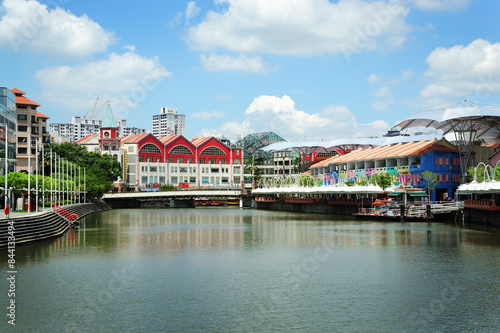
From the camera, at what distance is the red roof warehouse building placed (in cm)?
15562

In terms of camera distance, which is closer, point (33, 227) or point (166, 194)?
point (33, 227)

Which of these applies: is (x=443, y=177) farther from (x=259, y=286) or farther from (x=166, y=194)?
(x=259, y=286)

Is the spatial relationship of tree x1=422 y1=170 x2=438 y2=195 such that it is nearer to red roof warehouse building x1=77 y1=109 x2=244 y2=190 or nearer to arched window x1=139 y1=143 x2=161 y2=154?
red roof warehouse building x1=77 y1=109 x2=244 y2=190

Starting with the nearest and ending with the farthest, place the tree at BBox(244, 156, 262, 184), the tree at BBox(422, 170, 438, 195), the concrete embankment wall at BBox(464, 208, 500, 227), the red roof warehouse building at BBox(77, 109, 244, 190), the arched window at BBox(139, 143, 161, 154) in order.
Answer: the concrete embankment wall at BBox(464, 208, 500, 227) < the tree at BBox(422, 170, 438, 195) < the red roof warehouse building at BBox(77, 109, 244, 190) < the arched window at BBox(139, 143, 161, 154) < the tree at BBox(244, 156, 262, 184)

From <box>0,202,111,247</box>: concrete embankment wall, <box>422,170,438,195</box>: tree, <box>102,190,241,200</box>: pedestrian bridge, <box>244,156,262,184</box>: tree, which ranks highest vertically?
<box>244,156,262,184</box>: tree

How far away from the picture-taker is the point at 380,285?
30.9 meters

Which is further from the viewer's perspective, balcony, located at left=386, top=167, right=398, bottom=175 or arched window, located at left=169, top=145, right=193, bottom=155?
arched window, located at left=169, top=145, right=193, bottom=155

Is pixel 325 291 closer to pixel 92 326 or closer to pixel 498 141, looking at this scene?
pixel 92 326

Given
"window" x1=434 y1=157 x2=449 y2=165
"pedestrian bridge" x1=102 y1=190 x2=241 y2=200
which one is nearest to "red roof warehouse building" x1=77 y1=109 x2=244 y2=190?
"pedestrian bridge" x1=102 y1=190 x2=241 y2=200

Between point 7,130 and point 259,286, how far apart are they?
50237 mm

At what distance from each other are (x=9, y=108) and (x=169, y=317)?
A: 183 feet

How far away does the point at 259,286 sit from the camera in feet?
101

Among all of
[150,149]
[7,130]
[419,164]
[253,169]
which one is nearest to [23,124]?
[150,149]

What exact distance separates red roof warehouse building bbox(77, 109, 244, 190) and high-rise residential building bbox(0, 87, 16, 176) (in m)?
81.1
